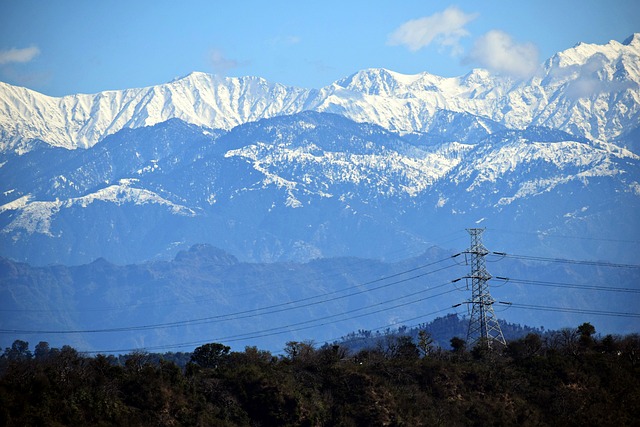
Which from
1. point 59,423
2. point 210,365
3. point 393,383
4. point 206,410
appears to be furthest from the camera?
point 210,365

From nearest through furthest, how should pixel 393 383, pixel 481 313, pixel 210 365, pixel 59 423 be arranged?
pixel 59 423 < pixel 393 383 < pixel 481 313 < pixel 210 365

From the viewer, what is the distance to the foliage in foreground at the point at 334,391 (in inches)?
4749

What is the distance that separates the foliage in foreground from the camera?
120625 mm

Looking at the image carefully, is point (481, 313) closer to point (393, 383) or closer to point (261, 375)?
→ point (393, 383)

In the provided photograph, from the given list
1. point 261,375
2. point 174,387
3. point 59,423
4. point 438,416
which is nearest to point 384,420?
point 438,416

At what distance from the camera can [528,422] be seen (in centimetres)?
13150

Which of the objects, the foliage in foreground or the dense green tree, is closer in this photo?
the foliage in foreground

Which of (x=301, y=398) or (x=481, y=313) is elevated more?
(x=481, y=313)

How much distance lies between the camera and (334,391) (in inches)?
5369

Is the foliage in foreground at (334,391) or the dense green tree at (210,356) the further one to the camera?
the dense green tree at (210,356)

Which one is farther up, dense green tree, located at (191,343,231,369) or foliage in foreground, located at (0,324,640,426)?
dense green tree, located at (191,343,231,369)

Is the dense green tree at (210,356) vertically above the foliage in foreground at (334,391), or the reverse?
the dense green tree at (210,356)

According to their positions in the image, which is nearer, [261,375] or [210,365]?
[261,375]

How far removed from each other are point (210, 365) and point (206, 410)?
126 ft
